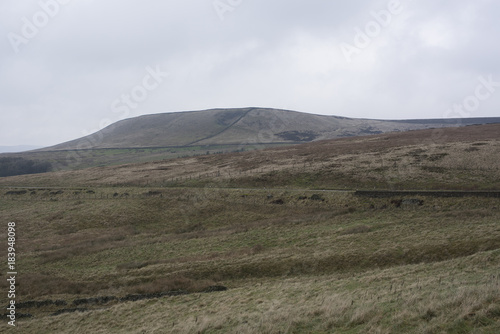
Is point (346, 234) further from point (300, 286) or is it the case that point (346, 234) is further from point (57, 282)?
point (57, 282)

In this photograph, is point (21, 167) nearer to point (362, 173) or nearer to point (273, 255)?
point (362, 173)

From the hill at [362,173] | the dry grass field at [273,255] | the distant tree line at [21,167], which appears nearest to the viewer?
the dry grass field at [273,255]

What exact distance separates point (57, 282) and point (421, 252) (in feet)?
82.9

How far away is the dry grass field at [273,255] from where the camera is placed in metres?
11.9

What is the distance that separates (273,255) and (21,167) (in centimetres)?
14565

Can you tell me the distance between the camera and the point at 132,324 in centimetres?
1473

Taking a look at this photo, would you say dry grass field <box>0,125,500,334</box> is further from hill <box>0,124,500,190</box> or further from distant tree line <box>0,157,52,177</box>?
distant tree line <box>0,157,52,177</box>

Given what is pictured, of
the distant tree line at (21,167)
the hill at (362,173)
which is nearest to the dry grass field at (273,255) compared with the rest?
the hill at (362,173)

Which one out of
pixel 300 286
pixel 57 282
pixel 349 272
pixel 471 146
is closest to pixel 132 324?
pixel 300 286

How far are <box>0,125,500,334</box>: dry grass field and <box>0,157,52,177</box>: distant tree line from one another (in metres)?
91.8

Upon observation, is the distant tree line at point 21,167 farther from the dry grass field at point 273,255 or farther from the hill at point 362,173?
the dry grass field at point 273,255

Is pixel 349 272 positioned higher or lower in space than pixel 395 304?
lower

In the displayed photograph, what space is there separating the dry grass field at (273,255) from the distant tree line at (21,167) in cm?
9175

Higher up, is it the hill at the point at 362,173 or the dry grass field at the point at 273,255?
the hill at the point at 362,173
